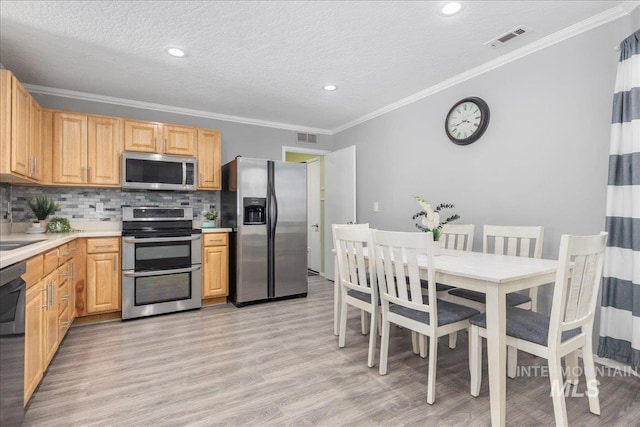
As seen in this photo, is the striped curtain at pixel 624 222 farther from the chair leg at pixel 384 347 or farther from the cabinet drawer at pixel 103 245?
the cabinet drawer at pixel 103 245

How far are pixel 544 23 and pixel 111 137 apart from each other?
4170mm

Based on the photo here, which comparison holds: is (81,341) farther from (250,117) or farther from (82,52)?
(250,117)

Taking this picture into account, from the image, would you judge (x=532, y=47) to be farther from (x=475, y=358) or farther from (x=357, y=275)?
(x=475, y=358)

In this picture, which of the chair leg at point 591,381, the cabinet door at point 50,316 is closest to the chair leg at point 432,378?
the chair leg at point 591,381

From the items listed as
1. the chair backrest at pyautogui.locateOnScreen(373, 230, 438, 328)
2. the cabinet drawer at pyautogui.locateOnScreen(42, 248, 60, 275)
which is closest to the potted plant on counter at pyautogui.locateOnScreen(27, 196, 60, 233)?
the cabinet drawer at pyautogui.locateOnScreen(42, 248, 60, 275)

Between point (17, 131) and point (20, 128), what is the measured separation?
0.09 meters

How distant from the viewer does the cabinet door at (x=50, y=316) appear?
2.13 meters

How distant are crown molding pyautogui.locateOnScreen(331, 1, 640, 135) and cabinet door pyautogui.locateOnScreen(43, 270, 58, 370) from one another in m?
3.84

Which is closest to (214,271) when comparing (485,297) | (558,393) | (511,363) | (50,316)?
(50,316)

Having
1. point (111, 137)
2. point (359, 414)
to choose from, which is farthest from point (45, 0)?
point (359, 414)

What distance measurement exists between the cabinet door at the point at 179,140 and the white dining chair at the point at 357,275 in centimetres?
240

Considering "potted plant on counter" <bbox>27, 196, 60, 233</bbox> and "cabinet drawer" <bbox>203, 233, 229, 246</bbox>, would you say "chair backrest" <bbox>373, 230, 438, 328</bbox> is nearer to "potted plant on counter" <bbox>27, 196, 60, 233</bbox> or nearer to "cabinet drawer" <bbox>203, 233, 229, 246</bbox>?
"cabinet drawer" <bbox>203, 233, 229, 246</bbox>

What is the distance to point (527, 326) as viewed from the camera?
1.76 meters

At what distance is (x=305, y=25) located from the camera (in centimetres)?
239
